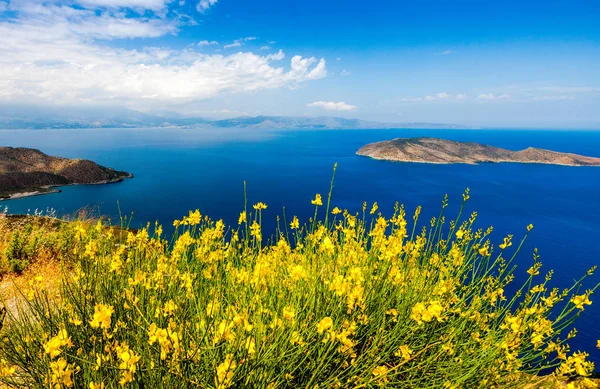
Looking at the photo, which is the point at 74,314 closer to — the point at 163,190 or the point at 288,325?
the point at 288,325

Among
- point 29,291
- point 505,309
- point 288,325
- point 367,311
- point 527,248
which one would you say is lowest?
point 527,248

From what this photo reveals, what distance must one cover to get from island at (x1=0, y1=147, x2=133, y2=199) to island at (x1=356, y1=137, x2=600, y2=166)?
137m

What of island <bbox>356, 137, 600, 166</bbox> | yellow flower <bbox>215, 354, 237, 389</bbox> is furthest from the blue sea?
yellow flower <bbox>215, 354, 237, 389</bbox>

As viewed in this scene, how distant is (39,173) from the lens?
88375 millimetres

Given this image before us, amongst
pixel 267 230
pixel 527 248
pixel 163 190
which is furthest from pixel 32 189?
pixel 527 248

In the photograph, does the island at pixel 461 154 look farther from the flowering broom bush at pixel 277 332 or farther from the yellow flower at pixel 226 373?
the yellow flower at pixel 226 373

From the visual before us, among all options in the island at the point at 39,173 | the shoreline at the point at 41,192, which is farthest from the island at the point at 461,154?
the island at the point at 39,173

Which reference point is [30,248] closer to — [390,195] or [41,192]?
[390,195]

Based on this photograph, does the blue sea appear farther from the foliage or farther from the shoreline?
the foliage

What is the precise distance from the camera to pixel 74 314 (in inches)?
164

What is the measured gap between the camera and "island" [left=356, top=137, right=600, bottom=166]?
544 feet

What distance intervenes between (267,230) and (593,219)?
271 feet

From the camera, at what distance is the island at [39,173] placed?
80.4 meters

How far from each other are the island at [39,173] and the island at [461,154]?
137 meters
